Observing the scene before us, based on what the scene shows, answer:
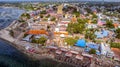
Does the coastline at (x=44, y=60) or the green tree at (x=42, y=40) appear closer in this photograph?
the coastline at (x=44, y=60)

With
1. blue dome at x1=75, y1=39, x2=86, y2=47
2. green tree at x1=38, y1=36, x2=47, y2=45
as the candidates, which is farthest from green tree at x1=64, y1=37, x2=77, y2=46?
green tree at x1=38, y1=36, x2=47, y2=45

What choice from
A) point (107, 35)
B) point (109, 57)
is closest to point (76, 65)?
point (109, 57)

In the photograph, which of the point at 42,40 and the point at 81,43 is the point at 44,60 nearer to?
the point at 42,40

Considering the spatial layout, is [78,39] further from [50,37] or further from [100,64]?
[100,64]

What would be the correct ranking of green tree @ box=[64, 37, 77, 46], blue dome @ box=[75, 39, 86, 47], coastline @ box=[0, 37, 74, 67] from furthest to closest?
green tree @ box=[64, 37, 77, 46] → blue dome @ box=[75, 39, 86, 47] → coastline @ box=[0, 37, 74, 67]

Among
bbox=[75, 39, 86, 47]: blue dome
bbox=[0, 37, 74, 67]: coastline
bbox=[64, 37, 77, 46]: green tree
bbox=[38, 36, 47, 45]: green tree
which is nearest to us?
bbox=[0, 37, 74, 67]: coastline

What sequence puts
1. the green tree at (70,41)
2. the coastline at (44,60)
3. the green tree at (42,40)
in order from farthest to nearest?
the green tree at (42,40) < the green tree at (70,41) < the coastline at (44,60)

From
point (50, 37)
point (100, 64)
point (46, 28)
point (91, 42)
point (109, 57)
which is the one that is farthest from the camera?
point (46, 28)

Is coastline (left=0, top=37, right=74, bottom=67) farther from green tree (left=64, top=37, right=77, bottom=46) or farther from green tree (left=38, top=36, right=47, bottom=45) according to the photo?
green tree (left=64, top=37, right=77, bottom=46)

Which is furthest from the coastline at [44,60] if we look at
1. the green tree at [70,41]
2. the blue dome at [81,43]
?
the blue dome at [81,43]

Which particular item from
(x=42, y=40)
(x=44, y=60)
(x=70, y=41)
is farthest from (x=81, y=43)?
(x=44, y=60)

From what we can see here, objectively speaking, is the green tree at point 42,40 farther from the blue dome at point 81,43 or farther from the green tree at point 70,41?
the blue dome at point 81,43
